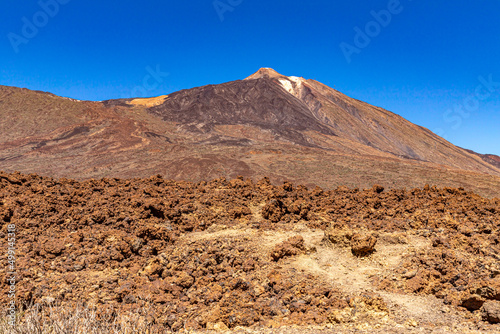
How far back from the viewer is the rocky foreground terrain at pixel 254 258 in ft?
13.3

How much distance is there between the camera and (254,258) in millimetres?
5312

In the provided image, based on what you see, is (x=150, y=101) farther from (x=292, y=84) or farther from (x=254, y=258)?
(x=254, y=258)

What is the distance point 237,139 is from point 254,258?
3826cm

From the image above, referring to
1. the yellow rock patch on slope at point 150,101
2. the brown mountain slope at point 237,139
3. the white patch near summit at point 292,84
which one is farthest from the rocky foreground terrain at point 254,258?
the white patch near summit at point 292,84

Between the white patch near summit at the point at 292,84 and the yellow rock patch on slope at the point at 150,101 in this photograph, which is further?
the white patch near summit at the point at 292,84

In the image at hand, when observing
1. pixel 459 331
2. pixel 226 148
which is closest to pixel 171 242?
pixel 459 331

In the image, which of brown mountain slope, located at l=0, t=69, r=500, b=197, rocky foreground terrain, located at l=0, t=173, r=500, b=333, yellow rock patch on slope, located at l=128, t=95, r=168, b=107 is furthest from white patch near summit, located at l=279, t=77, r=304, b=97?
rocky foreground terrain, located at l=0, t=173, r=500, b=333

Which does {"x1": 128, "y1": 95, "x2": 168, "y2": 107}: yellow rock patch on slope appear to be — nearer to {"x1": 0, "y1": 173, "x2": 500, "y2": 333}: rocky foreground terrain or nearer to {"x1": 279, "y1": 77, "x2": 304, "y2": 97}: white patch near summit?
{"x1": 279, "y1": 77, "x2": 304, "y2": 97}: white patch near summit

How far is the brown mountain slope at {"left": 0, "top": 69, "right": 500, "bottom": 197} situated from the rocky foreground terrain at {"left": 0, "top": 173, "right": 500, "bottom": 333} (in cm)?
1839

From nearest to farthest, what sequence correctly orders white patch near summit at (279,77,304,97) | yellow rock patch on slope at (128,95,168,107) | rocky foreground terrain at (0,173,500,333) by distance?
rocky foreground terrain at (0,173,500,333)
yellow rock patch on slope at (128,95,168,107)
white patch near summit at (279,77,304,97)

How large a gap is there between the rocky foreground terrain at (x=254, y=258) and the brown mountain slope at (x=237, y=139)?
18.4 metres

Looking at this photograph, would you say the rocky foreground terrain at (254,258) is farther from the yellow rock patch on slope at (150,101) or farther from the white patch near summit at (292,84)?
the white patch near summit at (292,84)

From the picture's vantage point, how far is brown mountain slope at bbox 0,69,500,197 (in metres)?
28.4

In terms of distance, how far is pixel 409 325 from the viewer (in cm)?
377
